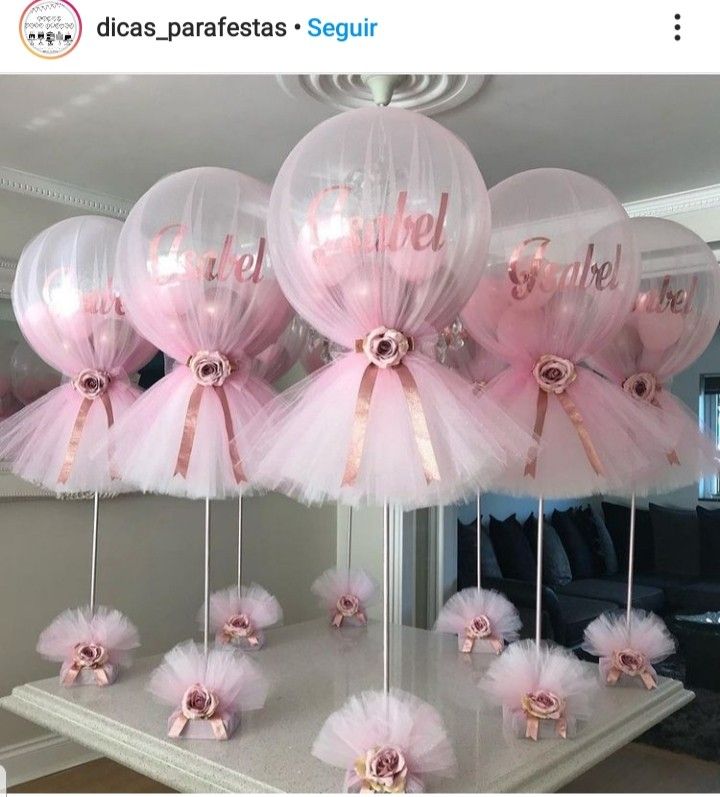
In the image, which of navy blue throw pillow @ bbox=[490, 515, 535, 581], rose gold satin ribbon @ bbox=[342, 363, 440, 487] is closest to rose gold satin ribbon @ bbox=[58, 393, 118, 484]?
rose gold satin ribbon @ bbox=[342, 363, 440, 487]

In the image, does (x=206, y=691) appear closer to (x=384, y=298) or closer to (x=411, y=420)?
(x=411, y=420)

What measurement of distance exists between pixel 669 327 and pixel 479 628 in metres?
1.09

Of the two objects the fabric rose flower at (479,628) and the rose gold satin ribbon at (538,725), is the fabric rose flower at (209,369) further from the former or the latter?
the fabric rose flower at (479,628)

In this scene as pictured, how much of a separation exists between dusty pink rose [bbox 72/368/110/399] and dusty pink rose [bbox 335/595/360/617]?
1.25 meters

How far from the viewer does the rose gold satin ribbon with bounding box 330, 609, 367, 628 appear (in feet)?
9.04

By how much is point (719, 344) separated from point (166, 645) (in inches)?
203

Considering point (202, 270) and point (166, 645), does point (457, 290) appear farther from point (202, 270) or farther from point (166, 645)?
point (166, 645)

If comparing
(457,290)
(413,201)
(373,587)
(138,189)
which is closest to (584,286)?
(457,290)

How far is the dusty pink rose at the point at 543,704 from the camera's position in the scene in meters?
1.66

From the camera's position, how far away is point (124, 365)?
203 cm

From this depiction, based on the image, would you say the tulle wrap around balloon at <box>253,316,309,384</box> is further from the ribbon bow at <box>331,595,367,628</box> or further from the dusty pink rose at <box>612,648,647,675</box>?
the dusty pink rose at <box>612,648,647,675</box>

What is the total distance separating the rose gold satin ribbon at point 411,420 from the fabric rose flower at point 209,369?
1.45 feet

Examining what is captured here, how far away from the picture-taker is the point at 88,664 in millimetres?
2021
